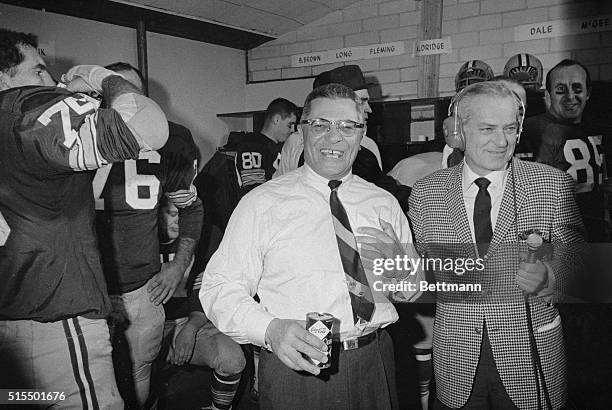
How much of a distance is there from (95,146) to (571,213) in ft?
4.09

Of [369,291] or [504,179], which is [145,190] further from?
[504,179]

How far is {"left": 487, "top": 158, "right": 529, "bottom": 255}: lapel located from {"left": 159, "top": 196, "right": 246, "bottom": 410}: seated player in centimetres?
152

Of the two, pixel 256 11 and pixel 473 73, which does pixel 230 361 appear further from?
pixel 256 11

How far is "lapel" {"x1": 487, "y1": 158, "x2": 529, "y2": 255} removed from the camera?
141 centimetres

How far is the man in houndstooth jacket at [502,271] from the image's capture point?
139 cm

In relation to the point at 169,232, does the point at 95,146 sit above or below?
above

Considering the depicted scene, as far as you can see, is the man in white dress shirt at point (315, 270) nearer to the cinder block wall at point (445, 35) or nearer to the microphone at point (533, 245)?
the microphone at point (533, 245)

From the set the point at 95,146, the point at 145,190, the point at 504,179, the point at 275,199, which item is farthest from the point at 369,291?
the point at 145,190

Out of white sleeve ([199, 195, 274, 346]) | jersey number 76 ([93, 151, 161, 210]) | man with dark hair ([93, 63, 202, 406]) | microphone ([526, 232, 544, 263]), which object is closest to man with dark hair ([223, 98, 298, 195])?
man with dark hair ([93, 63, 202, 406])

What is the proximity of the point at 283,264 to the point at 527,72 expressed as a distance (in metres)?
3.58

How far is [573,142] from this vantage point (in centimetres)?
257

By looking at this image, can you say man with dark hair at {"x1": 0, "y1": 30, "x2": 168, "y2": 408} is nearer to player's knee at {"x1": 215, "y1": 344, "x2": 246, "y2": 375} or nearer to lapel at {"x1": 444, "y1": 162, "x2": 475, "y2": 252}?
lapel at {"x1": 444, "y1": 162, "x2": 475, "y2": 252}

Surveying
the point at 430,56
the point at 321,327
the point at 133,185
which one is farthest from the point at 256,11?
the point at 321,327

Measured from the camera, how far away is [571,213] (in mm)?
1398
